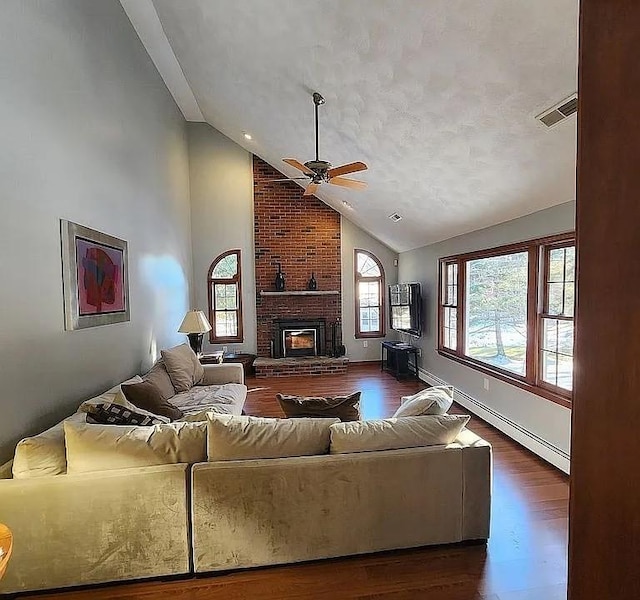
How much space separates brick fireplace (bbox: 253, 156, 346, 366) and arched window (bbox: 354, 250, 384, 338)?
0.42 metres

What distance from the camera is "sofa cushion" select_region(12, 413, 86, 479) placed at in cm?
207

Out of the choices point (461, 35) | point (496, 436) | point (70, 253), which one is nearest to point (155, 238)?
point (70, 253)

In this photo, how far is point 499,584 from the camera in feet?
6.94

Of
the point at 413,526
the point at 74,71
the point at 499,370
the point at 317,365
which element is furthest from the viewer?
the point at 317,365

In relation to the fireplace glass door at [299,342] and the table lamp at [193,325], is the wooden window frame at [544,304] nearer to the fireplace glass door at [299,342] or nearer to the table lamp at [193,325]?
the table lamp at [193,325]

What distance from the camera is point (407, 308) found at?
694 centimetres

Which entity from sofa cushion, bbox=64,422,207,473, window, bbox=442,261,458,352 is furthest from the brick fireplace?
sofa cushion, bbox=64,422,207,473

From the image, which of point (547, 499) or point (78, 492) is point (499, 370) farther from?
point (78, 492)

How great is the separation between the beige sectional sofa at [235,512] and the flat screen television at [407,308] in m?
4.50

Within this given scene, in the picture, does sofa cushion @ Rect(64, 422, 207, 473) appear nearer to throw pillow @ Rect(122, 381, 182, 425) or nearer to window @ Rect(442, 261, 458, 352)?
throw pillow @ Rect(122, 381, 182, 425)

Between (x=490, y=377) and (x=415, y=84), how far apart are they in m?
3.22

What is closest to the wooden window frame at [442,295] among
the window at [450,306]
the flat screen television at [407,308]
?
the window at [450,306]

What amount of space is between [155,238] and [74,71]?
7.52 ft

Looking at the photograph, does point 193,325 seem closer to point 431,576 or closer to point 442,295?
point 442,295
